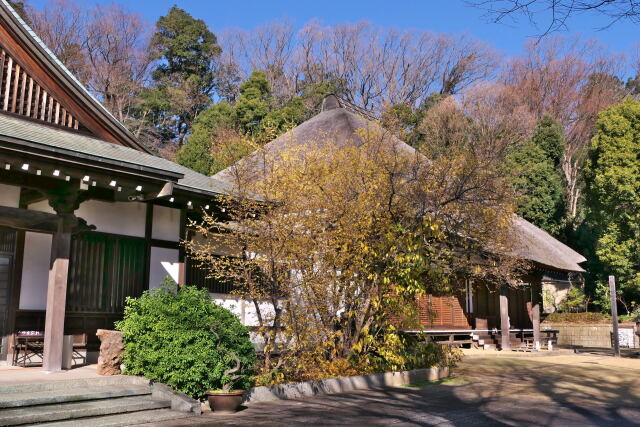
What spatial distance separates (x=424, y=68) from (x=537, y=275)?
21.2m

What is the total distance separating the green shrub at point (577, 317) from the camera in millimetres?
25125

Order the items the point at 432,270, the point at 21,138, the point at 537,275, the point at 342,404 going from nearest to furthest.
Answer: the point at 21,138 < the point at 342,404 < the point at 432,270 < the point at 537,275

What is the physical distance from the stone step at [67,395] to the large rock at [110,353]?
59 cm

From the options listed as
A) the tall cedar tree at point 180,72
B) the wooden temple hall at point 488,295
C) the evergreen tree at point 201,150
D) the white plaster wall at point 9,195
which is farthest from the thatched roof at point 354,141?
the tall cedar tree at point 180,72

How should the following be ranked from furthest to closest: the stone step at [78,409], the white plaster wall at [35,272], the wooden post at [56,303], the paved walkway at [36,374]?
the white plaster wall at [35,272], the wooden post at [56,303], the paved walkway at [36,374], the stone step at [78,409]

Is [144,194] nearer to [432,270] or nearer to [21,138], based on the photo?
[21,138]

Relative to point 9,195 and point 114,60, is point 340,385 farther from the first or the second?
point 114,60

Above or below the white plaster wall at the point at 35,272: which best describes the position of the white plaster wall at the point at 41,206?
above

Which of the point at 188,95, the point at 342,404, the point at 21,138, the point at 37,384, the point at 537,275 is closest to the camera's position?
the point at 37,384

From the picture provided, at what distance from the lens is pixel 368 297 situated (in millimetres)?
10625

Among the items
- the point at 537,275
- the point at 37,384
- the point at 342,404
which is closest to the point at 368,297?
the point at 342,404

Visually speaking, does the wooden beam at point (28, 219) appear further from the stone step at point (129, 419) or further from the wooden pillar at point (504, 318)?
the wooden pillar at point (504, 318)

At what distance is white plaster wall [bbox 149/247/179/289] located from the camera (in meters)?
11.6

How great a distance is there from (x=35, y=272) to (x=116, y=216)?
1.72 m
